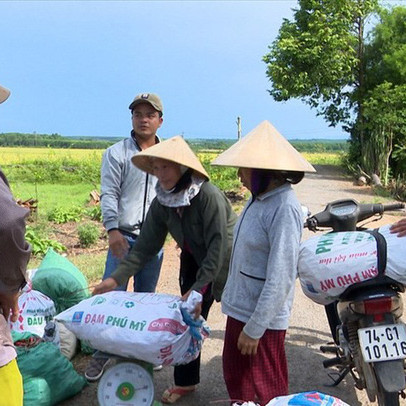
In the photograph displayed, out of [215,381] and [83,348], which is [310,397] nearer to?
[215,381]

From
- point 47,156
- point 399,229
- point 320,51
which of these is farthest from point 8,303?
point 47,156

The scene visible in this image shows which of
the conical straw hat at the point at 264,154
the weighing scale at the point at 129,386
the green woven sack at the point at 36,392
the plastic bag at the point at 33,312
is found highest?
the conical straw hat at the point at 264,154

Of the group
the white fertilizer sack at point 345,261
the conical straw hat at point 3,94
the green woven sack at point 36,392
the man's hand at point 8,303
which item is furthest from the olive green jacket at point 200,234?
the conical straw hat at point 3,94

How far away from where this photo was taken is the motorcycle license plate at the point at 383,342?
8.41 ft

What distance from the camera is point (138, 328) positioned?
2605mm

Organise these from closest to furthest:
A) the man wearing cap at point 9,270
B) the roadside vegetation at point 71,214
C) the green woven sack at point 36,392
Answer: the man wearing cap at point 9,270
the green woven sack at point 36,392
the roadside vegetation at point 71,214

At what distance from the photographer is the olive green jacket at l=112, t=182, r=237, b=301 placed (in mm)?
2797

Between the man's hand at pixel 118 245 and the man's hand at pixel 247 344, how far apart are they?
4.36ft

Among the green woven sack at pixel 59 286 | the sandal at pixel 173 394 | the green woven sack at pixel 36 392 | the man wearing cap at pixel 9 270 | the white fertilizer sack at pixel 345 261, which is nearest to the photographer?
the man wearing cap at pixel 9 270

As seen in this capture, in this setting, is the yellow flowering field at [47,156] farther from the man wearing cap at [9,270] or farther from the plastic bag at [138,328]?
the man wearing cap at [9,270]

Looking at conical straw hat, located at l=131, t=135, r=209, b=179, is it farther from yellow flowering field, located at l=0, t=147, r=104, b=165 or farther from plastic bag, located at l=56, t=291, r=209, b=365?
yellow flowering field, located at l=0, t=147, r=104, b=165

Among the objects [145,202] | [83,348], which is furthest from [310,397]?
[83,348]

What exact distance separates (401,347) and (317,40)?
18.8 meters

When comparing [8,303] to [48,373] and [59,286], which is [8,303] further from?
[59,286]
